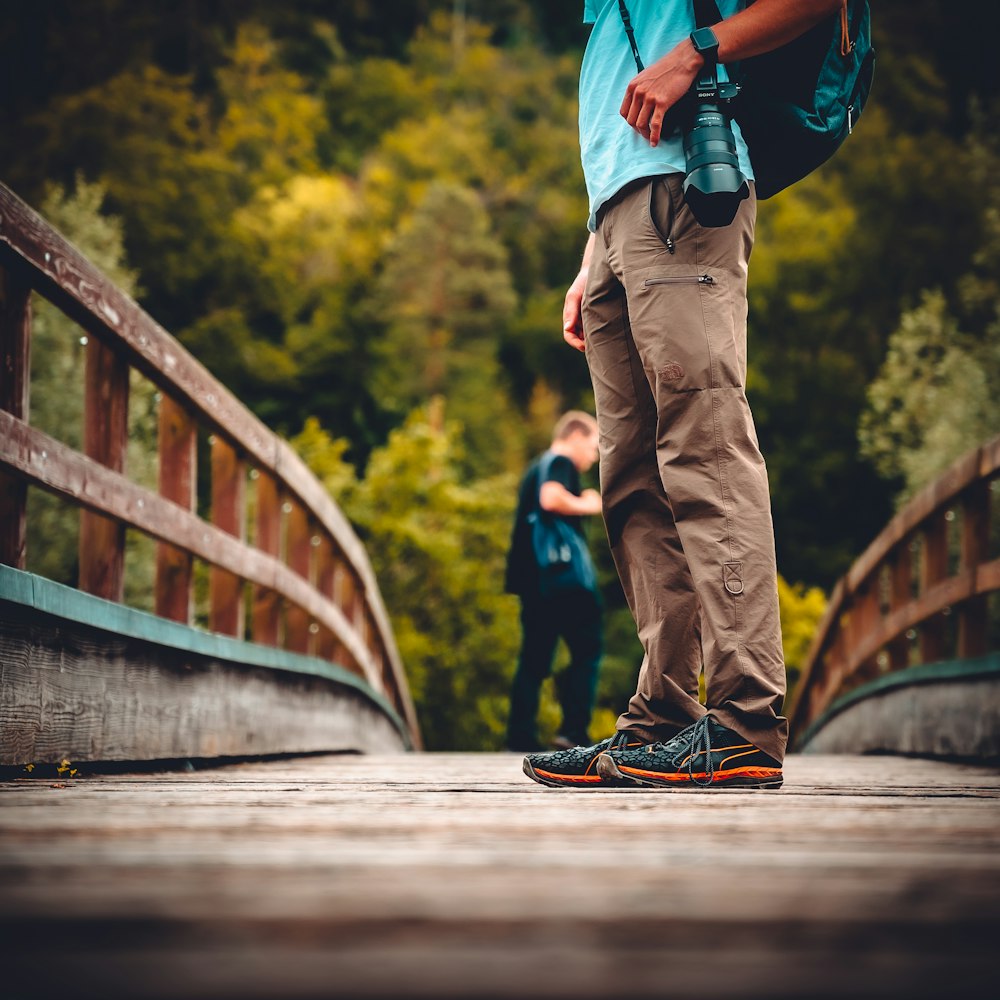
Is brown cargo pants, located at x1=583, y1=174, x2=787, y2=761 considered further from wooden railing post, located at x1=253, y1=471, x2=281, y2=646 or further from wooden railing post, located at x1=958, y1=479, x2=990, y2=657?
wooden railing post, located at x1=253, y1=471, x2=281, y2=646

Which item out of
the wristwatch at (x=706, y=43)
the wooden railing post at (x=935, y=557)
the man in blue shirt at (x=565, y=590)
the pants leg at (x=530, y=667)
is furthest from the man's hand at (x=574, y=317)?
the pants leg at (x=530, y=667)

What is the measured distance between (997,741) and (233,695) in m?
2.03

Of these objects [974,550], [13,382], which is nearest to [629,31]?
[13,382]

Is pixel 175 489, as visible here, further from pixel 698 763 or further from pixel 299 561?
pixel 299 561

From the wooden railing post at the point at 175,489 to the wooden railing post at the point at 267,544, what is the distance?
1.02 m

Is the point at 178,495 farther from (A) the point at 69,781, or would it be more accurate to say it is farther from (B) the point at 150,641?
(A) the point at 69,781

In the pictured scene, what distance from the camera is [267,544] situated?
15.0 ft

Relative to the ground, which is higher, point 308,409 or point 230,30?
point 230,30

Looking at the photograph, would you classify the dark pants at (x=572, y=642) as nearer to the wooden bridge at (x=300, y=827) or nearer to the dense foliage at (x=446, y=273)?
the wooden bridge at (x=300, y=827)

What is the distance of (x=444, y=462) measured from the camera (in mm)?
27531

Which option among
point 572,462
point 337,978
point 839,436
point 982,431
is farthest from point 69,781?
point 839,436

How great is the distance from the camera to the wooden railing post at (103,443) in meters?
2.85

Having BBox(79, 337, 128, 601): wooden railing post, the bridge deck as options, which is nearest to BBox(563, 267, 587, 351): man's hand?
BBox(79, 337, 128, 601): wooden railing post

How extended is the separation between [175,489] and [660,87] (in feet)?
5.75
